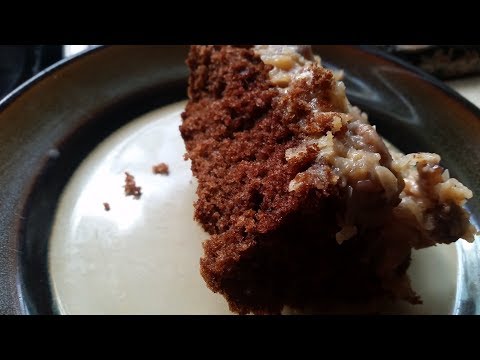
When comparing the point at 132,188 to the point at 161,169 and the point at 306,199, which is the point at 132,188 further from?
the point at 306,199

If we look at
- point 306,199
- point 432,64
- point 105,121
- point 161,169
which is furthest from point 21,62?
point 432,64

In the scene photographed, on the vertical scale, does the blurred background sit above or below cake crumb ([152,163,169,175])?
above

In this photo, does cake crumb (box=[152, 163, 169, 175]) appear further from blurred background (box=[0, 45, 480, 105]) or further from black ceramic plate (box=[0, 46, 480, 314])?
blurred background (box=[0, 45, 480, 105])

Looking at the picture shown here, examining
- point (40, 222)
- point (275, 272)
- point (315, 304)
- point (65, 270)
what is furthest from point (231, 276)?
point (40, 222)

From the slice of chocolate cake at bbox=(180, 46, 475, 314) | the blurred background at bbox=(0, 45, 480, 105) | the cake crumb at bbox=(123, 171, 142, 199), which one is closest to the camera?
the slice of chocolate cake at bbox=(180, 46, 475, 314)

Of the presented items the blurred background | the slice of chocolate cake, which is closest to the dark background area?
the blurred background
